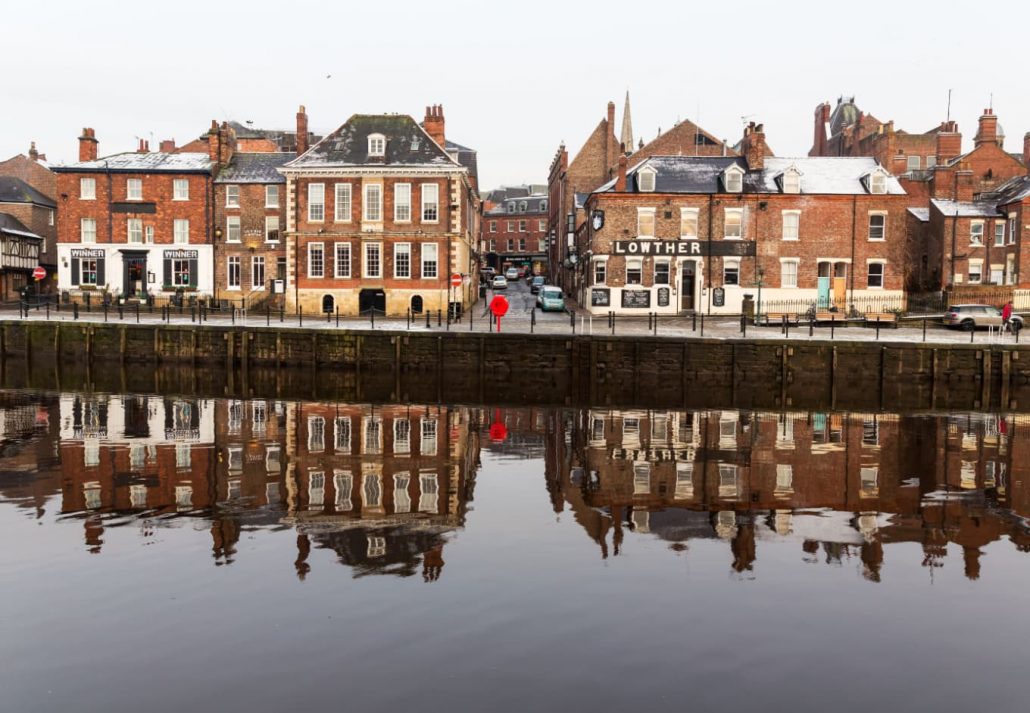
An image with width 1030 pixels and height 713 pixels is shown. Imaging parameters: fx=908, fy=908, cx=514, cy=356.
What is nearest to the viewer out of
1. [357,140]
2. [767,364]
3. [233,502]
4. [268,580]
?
[268,580]

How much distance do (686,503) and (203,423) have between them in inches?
606

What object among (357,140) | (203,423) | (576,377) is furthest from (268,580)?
(357,140)

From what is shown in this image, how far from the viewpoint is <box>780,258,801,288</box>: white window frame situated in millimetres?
52562

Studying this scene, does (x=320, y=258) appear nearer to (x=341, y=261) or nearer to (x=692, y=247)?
(x=341, y=261)

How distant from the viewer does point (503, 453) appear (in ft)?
75.6

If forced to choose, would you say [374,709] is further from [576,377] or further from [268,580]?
[576,377]

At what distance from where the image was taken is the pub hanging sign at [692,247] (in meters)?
52.5

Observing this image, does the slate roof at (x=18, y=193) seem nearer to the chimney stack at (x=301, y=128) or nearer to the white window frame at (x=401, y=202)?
the chimney stack at (x=301, y=128)

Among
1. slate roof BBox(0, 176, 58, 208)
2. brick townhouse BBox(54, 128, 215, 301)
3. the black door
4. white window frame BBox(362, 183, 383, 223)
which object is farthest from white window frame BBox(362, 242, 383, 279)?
slate roof BBox(0, 176, 58, 208)

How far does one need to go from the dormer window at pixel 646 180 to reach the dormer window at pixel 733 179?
13.8 feet

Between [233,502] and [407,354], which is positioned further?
[407,354]

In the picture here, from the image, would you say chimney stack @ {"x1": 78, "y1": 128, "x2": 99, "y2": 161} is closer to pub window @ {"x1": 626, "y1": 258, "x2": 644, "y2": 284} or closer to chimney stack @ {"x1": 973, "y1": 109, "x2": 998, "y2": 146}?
pub window @ {"x1": 626, "y1": 258, "x2": 644, "y2": 284}

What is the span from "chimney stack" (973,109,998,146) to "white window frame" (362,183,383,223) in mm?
45761

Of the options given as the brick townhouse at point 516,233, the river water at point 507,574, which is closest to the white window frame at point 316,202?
the river water at point 507,574
